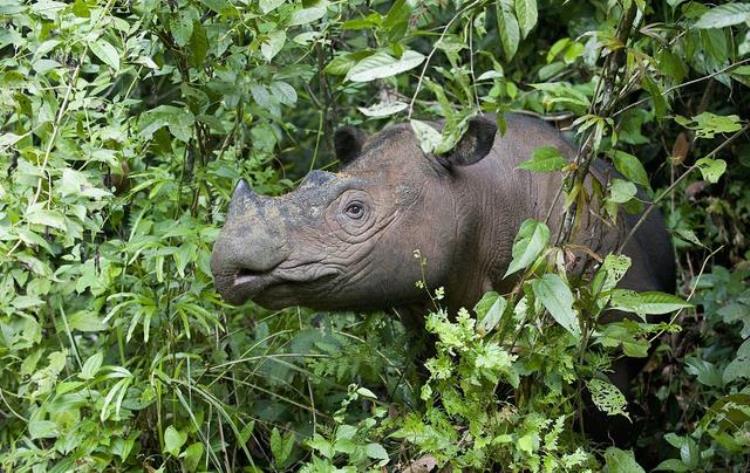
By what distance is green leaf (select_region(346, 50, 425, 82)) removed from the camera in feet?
11.2

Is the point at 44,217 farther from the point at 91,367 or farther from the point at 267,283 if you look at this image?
the point at 267,283

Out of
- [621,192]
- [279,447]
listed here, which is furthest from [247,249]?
[621,192]

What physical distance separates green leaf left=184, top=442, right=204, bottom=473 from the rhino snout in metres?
0.53

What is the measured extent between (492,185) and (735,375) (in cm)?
105

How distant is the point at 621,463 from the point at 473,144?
119cm

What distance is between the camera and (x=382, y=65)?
347 cm

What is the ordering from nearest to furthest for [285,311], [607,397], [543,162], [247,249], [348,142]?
[543,162], [607,397], [247,249], [348,142], [285,311]

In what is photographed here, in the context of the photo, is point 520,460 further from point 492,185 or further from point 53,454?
point 53,454

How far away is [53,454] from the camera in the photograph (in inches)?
170

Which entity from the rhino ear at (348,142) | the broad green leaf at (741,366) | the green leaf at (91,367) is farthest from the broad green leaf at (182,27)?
the broad green leaf at (741,366)

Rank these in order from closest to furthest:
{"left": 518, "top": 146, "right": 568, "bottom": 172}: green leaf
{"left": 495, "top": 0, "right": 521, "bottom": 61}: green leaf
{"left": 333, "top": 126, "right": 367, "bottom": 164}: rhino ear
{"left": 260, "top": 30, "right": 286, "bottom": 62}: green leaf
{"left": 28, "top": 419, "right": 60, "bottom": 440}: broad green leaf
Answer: {"left": 495, "top": 0, "right": 521, "bottom": 61}: green leaf, {"left": 518, "top": 146, "right": 568, "bottom": 172}: green leaf, {"left": 260, "top": 30, "right": 286, "bottom": 62}: green leaf, {"left": 28, "top": 419, "right": 60, "bottom": 440}: broad green leaf, {"left": 333, "top": 126, "right": 367, "bottom": 164}: rhino ear

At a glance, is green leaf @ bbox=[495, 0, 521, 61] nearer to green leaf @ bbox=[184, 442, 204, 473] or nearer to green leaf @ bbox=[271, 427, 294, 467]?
green leaf @ bbox=[271, 427, 294, 467]

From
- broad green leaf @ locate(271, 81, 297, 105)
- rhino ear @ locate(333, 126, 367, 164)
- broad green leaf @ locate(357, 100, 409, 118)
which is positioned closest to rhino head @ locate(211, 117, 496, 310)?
rhino ear @ locate(333, 126, 367, 164)

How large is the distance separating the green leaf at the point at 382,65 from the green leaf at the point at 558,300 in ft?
2.34
